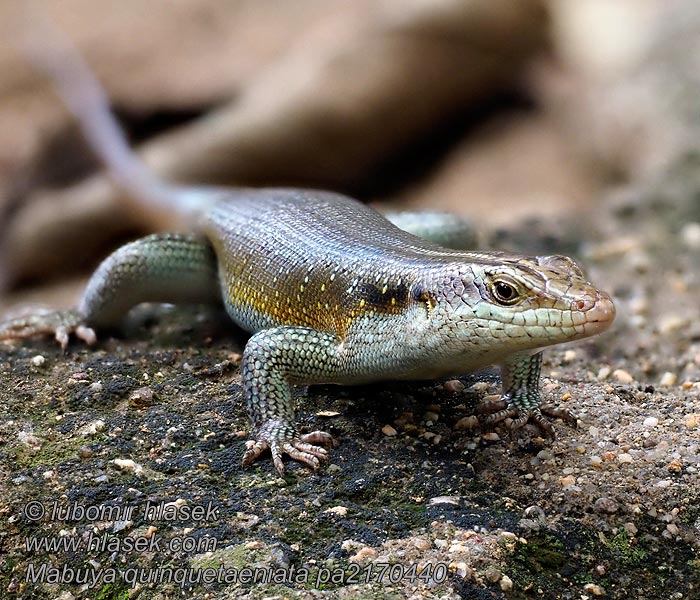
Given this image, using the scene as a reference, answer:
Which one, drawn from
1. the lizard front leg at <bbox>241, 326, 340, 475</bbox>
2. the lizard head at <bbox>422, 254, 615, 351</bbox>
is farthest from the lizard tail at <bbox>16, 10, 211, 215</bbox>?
the lizard head at <bbox>422, 254, 615, 351</bbox>

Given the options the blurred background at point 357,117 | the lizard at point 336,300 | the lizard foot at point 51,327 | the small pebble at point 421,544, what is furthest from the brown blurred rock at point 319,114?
the small pebble at point 421,544

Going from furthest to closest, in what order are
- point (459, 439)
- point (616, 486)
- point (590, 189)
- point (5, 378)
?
point (590, 189) < point (5, 378) < point (459, 439) < point (616, 486)

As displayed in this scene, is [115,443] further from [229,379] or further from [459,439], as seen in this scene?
[459,439]

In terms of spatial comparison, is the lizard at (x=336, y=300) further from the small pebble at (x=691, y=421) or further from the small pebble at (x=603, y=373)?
the small pebble at (x=603, y=373)

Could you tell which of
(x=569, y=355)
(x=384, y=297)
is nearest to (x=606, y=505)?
(x=384, y=297)

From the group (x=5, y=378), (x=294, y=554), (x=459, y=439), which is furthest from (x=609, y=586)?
(x=5, y=378)
